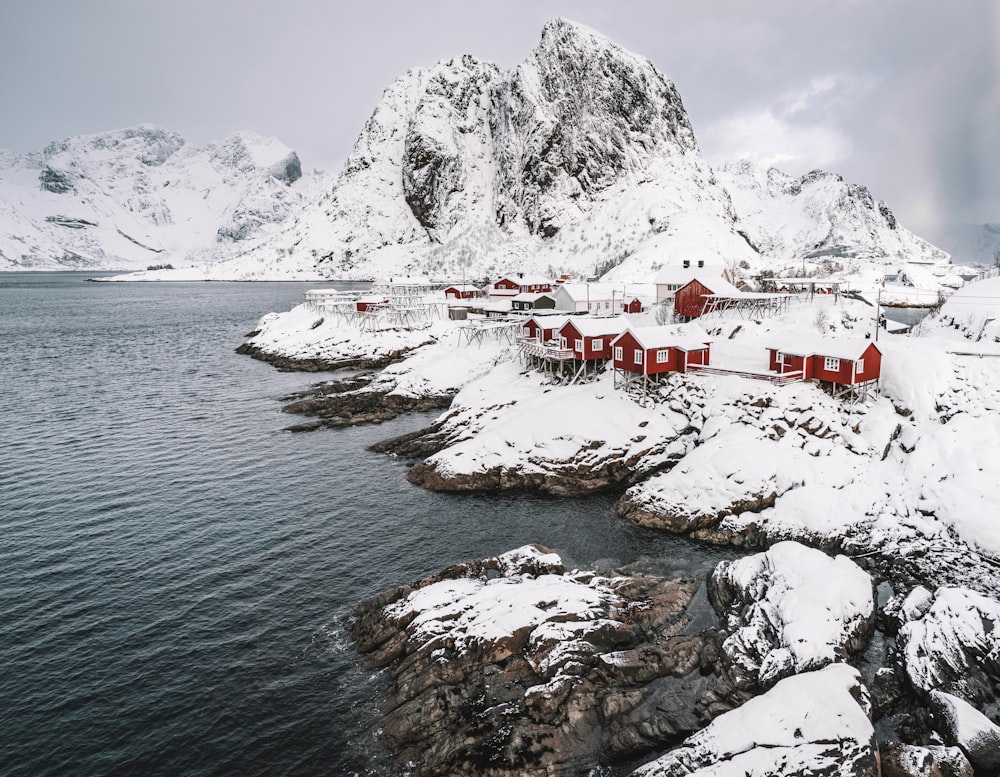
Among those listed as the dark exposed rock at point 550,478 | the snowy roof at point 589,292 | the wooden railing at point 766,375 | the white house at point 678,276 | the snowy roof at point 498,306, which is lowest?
the dark exposed rock at point 550,478

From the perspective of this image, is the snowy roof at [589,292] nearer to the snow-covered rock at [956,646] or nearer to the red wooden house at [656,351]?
the red wooden house at [656,351]

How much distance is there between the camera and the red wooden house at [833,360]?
42.7 meters

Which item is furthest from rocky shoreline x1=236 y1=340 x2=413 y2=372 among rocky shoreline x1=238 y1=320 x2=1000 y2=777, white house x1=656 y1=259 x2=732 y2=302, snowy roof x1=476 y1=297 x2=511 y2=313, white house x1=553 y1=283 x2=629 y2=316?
rocky shoreline x1=238 y1=320 x2=1000 y2=777

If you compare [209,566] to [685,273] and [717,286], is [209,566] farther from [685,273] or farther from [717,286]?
[685,273]

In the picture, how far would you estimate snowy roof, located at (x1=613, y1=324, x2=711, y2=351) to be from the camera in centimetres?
4819

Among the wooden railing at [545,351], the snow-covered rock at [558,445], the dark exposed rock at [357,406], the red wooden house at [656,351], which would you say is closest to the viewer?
the snow-covered rock at [558,445]

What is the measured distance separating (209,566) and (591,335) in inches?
1404

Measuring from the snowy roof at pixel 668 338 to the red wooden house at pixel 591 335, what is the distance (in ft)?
11.2

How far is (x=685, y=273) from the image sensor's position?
256ft

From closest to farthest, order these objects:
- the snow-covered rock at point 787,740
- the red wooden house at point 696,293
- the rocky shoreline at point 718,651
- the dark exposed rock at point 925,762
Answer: the snow-covered rock at point 787,740 → the dark exposed rock at point 925,762 → the rocky shoreline at point 718,651 → the red wooden house at point 696,293

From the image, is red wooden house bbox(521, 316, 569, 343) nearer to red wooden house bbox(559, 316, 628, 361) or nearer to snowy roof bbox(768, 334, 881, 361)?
red wooden house bbox(559, 316, 628, 361)

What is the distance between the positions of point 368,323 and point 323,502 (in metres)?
57.4

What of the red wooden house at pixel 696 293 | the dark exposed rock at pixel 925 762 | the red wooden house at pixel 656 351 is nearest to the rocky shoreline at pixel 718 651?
the dark exposed rock at pixel 925 762

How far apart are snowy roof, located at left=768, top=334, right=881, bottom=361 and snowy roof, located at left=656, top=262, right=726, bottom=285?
26783mm
